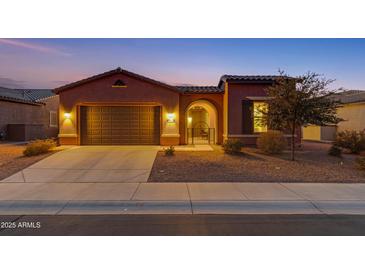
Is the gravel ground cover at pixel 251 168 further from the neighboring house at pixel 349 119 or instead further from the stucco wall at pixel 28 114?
the stucco wall at pixel 28 114

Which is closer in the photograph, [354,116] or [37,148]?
[37,148]

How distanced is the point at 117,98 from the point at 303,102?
33.6 ft

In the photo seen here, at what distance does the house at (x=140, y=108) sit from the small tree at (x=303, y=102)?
3586 millimetres

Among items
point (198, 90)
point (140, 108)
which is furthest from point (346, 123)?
point (140, 108)

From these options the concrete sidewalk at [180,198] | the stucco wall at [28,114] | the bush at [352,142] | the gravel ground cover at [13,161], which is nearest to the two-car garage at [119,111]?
the gravel ground cover at [13,161]

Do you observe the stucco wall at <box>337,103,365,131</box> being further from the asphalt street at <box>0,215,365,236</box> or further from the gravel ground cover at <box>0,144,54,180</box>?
the gravel ground cover at <box>0,144,54,180</box>

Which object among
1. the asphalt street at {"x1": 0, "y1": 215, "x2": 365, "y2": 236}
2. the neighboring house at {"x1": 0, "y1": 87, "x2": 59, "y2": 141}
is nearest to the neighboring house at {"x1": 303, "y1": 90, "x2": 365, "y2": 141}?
the asphalt street at {"x1": 0, "y1": 215, "x2": 365, "y2": 236}

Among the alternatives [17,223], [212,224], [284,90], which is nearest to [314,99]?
Result: [284,90]

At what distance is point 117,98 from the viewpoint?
16.2 m

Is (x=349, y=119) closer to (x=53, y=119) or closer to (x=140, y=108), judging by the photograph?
(x=140, y=108)

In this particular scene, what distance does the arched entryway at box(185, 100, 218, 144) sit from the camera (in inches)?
698

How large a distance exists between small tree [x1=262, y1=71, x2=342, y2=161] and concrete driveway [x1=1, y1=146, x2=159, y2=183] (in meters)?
6.10

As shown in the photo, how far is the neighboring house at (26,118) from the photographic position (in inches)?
822

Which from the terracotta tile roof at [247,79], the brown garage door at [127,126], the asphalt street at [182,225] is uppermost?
the terracotta tile roof at [247,79]
